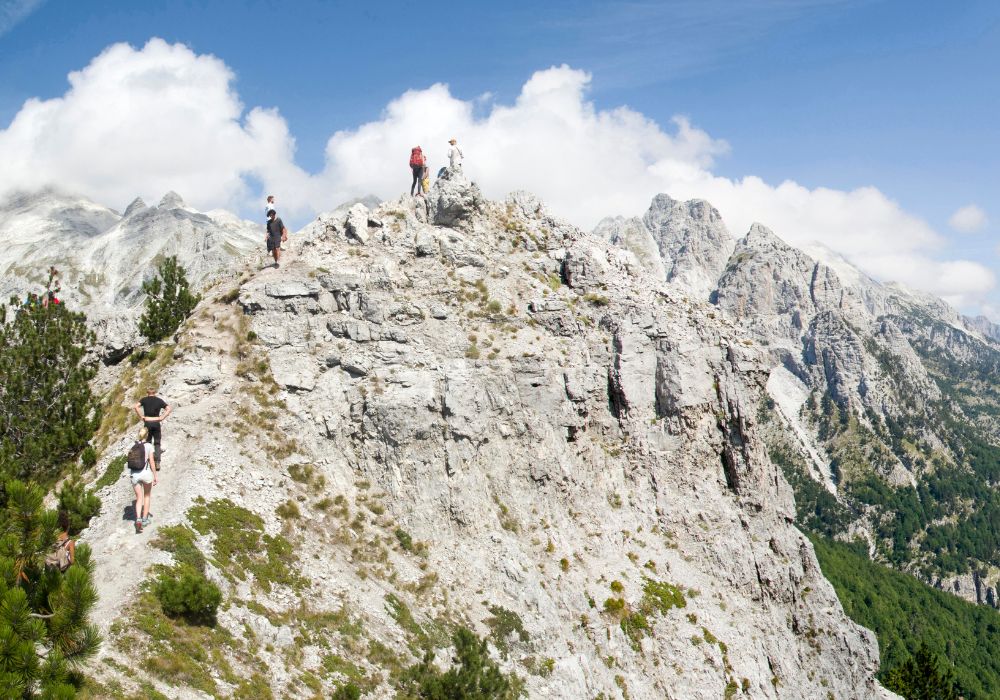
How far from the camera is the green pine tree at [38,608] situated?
402 inches

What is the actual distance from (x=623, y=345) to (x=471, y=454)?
600 inches

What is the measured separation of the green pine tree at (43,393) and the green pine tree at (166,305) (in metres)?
5.35

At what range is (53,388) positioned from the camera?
2833 cm

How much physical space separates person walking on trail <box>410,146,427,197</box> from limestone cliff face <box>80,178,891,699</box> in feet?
6.52

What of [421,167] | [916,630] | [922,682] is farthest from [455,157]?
[916,630]

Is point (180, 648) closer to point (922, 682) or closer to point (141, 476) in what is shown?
point (141, 476)

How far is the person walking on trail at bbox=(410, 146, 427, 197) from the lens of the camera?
152 feet

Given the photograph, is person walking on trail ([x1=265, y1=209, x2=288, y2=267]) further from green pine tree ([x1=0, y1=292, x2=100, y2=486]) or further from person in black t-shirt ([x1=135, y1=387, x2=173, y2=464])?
person in black t-shirt ([x1=135, y1=387, x2=173, y2=464])

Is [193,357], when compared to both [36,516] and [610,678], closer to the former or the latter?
[36,516]

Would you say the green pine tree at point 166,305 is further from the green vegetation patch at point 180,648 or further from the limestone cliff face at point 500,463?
the green vegetation patch at point 180,648

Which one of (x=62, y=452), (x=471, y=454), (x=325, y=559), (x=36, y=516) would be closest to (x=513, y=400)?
(x=471, y=454)

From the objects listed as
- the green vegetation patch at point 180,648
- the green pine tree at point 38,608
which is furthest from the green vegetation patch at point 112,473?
the green pine tree at point 38,608

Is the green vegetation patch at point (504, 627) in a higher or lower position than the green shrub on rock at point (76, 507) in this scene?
lower

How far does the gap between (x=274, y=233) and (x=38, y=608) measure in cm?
3016
